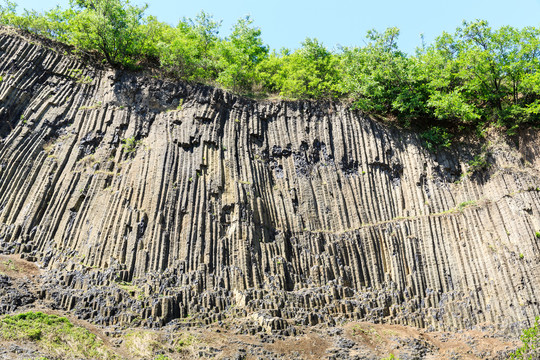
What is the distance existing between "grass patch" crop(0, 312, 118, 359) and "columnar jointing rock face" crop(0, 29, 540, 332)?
126 centimetres

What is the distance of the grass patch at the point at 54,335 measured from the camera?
54.2 feet

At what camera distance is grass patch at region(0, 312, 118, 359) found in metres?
16.5

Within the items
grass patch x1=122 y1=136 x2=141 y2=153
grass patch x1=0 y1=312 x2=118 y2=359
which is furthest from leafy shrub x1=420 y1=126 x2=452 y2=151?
grass patch x1=0 y1=312 x2=118 y2=359

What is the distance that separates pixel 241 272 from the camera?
21188mm

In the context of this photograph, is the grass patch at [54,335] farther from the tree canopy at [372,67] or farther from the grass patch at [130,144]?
the tree canopy at [372,67]

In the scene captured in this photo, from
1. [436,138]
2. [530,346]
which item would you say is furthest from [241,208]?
[530,346]

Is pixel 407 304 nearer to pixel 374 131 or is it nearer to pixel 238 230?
pixel 238 230

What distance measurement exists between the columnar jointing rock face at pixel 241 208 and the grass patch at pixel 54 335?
1.26 m

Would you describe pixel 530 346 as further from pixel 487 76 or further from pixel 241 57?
pixel 241 57

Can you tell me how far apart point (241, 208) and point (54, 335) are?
924 cm

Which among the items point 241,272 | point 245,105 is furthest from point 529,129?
point 241,272

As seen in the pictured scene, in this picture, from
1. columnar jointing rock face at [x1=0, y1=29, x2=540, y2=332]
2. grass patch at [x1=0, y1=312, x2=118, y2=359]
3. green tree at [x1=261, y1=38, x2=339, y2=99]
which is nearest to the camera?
grass patch at [x1=0, y1=312, x2=118, y2=359]

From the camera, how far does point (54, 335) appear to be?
17.1 m

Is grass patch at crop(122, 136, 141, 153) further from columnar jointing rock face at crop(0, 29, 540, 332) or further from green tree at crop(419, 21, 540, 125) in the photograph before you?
green tree at crop(419, 21, 540, 125)
